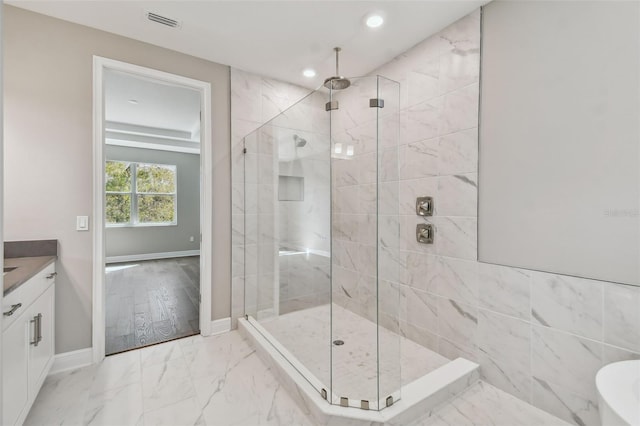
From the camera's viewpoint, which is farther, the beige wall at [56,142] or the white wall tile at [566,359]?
the beige wall at [56,142]

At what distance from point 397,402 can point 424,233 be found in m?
1.19

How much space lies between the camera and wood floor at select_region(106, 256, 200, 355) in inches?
107

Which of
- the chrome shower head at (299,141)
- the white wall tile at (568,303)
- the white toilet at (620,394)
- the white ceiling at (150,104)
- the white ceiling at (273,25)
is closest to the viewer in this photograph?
the white toilet at (620,394)

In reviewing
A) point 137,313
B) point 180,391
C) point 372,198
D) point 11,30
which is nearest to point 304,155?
point 372,198

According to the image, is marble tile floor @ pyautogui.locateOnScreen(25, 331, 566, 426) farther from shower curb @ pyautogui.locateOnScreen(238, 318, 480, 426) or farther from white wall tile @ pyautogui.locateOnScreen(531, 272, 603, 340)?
white wall tile @ pyautogui.locateOnScreen(531, 272, 603, 340)

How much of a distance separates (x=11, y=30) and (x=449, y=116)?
10.3 ft

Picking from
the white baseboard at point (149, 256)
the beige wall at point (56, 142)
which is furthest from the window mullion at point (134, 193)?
the beige wall at point (56, 142)

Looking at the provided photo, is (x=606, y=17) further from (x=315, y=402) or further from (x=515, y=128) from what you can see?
(x=315, y=402)

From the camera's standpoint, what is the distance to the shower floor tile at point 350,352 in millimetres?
1700

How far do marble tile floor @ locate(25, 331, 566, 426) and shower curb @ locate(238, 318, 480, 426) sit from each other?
0.17 feet

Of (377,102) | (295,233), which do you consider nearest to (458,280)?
(295,233)

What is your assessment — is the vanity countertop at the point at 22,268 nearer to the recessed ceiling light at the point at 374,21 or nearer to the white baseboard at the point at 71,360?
the white baseboard at the point at 71,360

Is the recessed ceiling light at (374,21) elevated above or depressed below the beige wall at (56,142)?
above

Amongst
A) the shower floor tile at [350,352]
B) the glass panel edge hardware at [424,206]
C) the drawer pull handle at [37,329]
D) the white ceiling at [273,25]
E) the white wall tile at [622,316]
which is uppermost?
the white ceiling at [273,25]
